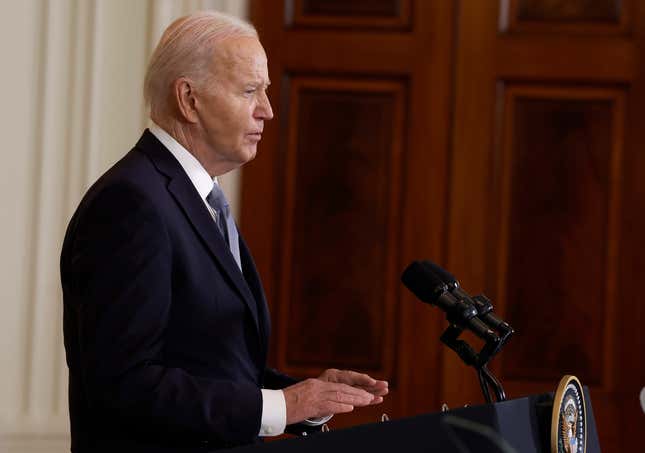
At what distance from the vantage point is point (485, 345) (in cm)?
173

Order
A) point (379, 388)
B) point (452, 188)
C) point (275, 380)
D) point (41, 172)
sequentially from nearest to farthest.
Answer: point (379, 388)
point (275, 380)
point (41, 172)
point (452, 188)

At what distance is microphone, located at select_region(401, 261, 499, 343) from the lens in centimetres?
174

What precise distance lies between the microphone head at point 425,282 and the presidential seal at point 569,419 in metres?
0.25

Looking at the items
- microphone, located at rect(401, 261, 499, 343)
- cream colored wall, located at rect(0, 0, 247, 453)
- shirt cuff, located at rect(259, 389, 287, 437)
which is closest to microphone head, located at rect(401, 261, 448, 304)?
microphone, located at rect(401, 261, 499, 343)

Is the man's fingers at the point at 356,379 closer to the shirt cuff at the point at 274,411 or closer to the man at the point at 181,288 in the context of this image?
the man at the point at 181,288

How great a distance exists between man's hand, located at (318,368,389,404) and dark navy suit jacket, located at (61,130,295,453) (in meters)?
0.15

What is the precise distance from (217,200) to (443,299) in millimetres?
584

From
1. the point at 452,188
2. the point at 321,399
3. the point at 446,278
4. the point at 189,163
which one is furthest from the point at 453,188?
the point at 321,399

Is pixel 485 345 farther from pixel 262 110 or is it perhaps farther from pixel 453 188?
pixel 453 188

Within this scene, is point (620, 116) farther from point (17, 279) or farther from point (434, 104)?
point (17, 279)

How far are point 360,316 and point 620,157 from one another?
3.71ft

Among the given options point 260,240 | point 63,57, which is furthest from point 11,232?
point 260,240

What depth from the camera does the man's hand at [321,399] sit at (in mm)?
1749

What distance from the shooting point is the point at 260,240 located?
4031mm
